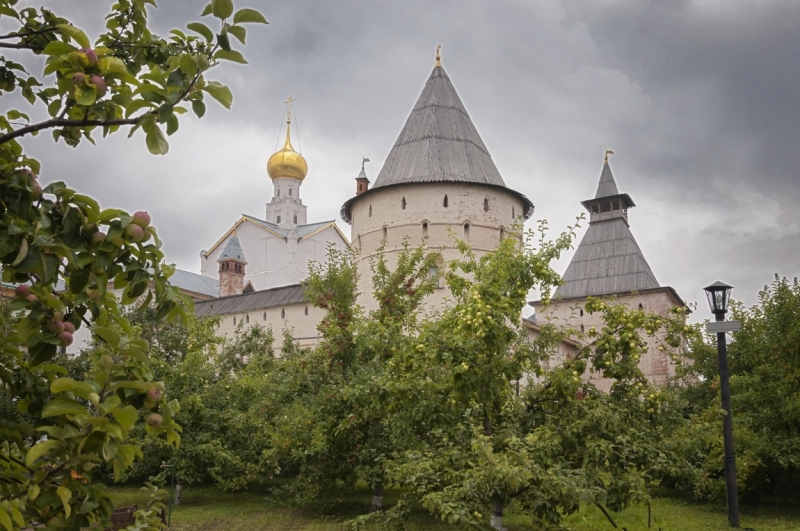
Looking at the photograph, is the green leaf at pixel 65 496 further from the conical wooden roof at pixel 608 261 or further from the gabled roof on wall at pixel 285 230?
the gabled roof on wall at pixel 285 230

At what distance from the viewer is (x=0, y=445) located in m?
2.65

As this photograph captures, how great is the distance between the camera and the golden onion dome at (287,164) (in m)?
56.2

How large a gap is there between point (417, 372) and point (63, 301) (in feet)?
22.4

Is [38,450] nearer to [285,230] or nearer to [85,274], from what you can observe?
[85,274]

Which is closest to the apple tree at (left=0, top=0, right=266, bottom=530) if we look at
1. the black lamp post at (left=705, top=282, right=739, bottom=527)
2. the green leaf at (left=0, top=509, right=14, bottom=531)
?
the green leaf at (left=0, top=509, right=14, bottom=531)

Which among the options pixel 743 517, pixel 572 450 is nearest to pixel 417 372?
pixel 572 450

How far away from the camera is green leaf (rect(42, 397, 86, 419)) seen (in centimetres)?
205

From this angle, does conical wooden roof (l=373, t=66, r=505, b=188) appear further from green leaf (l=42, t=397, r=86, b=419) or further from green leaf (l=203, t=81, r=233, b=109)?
green leaf (l=42, t=397, r=86, b=419)

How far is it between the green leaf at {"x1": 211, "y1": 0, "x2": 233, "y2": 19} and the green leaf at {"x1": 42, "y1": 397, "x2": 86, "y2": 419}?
120 centimetres

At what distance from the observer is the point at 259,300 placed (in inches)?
1435

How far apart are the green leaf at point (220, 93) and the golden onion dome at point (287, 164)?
55.0 metres

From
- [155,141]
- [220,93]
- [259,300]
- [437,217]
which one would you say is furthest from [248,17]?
[259,300]

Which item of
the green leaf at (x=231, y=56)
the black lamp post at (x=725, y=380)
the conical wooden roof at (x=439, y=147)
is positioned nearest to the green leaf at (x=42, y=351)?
the green leaf at (x=231, y=56)

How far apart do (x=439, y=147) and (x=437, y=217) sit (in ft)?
9.70
